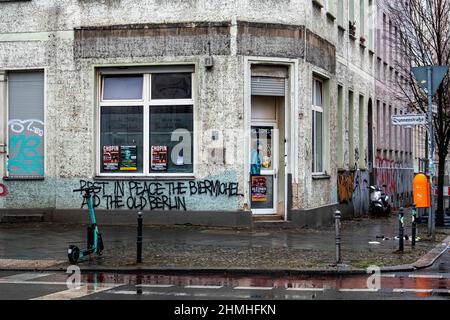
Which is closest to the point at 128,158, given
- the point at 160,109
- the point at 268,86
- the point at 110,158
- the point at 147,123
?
the point at 110,158

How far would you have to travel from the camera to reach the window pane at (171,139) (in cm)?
2045

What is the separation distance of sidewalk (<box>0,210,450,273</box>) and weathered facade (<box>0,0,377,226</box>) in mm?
Answer: 1064

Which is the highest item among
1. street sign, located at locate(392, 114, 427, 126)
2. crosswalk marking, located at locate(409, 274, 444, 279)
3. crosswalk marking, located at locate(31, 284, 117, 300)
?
street sign, located at locate(392, 114, 427, 126)

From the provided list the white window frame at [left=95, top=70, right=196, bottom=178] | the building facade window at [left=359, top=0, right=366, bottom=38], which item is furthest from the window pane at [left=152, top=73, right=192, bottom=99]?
the building facade window at [left=359, top=0, right=366, bottom=38]

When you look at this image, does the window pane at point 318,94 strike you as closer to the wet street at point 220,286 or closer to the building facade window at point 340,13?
the building facade window at point 340,13

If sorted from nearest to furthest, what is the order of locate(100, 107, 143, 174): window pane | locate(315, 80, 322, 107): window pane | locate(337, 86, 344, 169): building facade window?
locate(100, 107, 143, 174): window pane
locate(315, 80, 322, 107): window pane
locate(337, 86, 344, 169): building facade window

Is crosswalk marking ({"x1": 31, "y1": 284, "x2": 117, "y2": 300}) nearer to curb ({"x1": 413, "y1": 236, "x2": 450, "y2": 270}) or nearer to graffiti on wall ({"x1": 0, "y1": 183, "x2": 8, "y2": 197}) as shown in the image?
curb ({"x1": 413, "y1": 236, "x2": 450, "y2": 270})

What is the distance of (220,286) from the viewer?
11.2 m

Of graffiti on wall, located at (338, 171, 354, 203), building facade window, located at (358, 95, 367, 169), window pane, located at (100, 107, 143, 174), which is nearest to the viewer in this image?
window pane, located at (100, 107, 143, 174)

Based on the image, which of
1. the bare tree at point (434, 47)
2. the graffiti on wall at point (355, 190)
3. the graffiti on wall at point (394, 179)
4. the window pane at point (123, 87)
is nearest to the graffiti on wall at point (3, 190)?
the window pane at point (123, 87)

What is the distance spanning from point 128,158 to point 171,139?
1.33 metres

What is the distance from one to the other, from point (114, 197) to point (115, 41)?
4.24 meters

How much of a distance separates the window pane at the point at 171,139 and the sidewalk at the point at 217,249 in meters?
1.85

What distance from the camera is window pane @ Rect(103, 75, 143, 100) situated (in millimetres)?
20812
